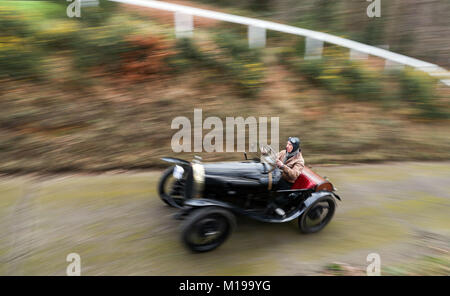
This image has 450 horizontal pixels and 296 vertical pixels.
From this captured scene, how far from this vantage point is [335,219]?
5070 mm

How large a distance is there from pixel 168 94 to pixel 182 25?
1.70 meters

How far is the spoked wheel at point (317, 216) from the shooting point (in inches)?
177

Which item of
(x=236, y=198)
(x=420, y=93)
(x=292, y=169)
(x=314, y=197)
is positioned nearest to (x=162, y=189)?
(x=236, y=198)

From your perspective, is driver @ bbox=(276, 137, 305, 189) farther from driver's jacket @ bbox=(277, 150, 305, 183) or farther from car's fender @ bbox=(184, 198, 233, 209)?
car's fender @ bbox=(184, 198, 233, 209)

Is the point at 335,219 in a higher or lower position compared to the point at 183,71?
lower

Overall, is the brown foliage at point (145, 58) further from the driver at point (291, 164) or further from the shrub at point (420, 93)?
the shrub at point (420, 93)

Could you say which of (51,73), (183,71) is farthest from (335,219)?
(51,73)

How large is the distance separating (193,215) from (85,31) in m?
5.12

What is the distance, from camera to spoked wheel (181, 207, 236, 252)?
383 cm

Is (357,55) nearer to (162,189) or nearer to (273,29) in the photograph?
(273,29)

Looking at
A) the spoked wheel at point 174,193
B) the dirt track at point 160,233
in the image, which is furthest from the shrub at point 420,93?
the spoked wheel at point 174,193

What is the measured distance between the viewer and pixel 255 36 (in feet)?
25.9
